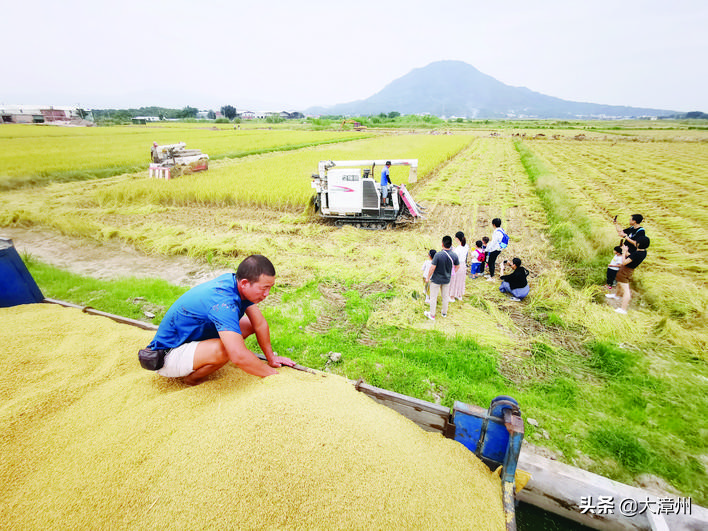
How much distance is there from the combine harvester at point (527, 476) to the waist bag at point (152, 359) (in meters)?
1.76

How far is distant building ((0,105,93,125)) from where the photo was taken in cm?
6216

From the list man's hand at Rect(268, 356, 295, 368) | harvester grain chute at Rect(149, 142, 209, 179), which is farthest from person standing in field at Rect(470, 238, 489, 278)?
harvester grain chute at Rect(149, 142, 209, 179)

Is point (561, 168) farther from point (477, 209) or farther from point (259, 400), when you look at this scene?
point (259, 400)

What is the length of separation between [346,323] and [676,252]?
8014 mm

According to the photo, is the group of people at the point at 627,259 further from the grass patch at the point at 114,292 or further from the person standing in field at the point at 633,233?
the grass patch at the point at 114,292

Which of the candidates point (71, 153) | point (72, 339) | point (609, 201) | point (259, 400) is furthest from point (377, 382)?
point (71, 153)

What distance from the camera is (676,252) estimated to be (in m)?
7.21

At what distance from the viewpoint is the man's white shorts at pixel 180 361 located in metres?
2.56

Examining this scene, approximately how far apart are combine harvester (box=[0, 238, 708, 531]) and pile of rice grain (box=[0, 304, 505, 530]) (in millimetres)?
108

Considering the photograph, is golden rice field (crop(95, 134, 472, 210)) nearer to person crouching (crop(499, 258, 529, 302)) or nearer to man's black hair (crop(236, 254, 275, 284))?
person crouching (crop(499, 258, 529, 302))

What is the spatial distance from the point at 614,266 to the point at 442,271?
11.7 ft

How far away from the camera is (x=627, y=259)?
5223mm

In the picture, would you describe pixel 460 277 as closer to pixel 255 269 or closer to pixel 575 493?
pixel 575 493

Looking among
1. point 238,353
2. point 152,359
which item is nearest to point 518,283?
point 238,353
